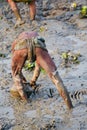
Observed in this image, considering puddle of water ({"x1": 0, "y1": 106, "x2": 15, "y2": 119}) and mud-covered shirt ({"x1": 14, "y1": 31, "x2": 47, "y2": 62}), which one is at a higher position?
mud-covered shirt ({"x1": 14, "y1": 31, "x2": 47, "y2": 62})

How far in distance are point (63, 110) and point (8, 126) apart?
99 centimetres

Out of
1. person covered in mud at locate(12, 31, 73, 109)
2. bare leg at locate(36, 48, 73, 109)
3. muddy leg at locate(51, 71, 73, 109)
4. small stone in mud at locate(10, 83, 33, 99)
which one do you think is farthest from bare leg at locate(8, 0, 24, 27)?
muddy leg at locate(51, 71, 73, 109)

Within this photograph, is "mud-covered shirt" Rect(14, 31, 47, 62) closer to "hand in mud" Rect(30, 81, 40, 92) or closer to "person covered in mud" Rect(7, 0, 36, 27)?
"hand in mud" Rect(30, 81, 40, 92)

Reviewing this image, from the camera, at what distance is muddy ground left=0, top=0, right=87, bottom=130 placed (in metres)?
6.46

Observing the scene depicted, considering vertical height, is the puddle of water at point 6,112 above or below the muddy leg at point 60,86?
Answer: below

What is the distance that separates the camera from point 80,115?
659 cm

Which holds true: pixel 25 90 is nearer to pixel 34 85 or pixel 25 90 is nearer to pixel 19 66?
pixel 34 85

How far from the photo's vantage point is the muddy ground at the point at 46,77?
255 inches

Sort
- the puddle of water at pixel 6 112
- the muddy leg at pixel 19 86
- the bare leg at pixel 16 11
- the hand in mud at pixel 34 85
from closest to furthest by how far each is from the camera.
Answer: the puddle of water at pixel 6 112
the muddy leg at pixel 19 86
the hand in mud at pixel 34 85
the bare leg at pixel 16 11

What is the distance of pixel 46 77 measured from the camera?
8.00 metres

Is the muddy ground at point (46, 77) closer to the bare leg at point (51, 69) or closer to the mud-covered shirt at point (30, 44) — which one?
the bare leg at point (51, 69)

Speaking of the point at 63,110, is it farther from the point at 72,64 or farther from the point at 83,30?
the point at 83,30

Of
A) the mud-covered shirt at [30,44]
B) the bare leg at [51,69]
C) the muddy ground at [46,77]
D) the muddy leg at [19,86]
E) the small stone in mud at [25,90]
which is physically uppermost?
the mud-covered shirt at [30,44]

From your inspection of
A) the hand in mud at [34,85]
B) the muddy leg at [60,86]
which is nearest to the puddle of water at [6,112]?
the hand in mud at [34,85]
